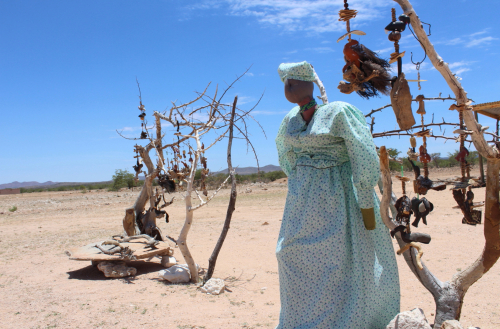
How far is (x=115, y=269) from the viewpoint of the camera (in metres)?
6.00

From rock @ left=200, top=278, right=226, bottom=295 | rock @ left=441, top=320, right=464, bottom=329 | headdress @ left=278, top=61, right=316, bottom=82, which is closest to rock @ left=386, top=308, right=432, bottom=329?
rock @ left=441, top=320, right=464, bottom=329

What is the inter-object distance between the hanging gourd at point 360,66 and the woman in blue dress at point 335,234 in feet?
0.68

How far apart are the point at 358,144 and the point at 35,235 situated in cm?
1077

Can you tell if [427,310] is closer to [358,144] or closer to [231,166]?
[358,144]

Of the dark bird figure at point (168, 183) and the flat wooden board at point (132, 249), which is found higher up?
the dark bird figure at point (168, 183)

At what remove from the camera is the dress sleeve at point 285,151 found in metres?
3.01

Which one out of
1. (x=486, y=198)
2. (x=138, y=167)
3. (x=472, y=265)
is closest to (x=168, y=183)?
(x=138, y=167)

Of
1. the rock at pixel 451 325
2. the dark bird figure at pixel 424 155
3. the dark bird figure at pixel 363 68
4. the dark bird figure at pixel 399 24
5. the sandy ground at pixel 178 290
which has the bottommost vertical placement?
the sandy ground at pixel 178 290

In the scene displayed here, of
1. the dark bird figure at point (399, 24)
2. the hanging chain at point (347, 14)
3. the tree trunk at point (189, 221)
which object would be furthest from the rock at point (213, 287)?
the dark bird figure at point (399, 24)

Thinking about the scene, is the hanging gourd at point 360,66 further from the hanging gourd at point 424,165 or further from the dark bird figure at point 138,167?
Result: the dark bird figure at point 138,167

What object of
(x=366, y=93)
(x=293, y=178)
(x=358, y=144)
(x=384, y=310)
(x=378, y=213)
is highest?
(x=366, y=93)

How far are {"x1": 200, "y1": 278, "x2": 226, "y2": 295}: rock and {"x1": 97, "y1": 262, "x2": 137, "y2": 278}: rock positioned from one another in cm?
146

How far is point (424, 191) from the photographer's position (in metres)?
2.43

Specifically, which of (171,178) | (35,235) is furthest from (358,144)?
(35,235)
